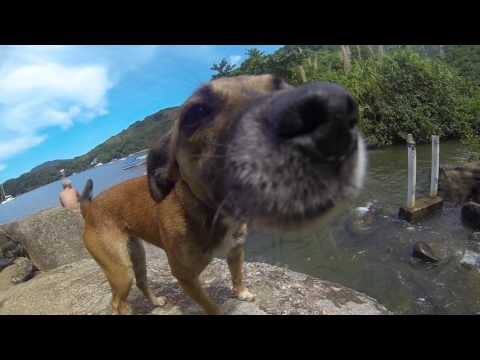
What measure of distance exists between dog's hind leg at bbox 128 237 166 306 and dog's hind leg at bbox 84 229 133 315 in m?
0.15

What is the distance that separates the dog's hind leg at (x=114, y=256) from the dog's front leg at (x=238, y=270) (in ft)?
4.72

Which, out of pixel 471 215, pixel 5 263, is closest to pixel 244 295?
pixel 471 215

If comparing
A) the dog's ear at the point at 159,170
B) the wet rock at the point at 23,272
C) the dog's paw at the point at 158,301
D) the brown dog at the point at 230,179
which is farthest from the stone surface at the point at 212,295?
the dog's ear at the point at 159,170

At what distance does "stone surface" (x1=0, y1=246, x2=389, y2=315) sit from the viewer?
475 centimetres

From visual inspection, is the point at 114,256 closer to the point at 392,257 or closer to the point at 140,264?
the point at 140,264

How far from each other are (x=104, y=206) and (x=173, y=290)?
2252 mm

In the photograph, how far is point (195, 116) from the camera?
99.6 inches

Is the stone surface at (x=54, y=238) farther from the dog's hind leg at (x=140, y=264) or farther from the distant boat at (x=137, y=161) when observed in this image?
the dog's hind leg at (x=140, y=264)

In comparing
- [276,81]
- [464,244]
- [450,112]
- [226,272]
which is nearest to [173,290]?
[226,272]

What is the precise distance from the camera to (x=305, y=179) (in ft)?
5.13

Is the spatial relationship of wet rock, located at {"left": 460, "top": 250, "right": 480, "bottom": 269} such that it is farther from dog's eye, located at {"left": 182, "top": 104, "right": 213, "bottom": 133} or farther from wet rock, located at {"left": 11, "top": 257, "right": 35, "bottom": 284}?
wet rock, located at {"left": 11, "top": 257, "right": 35, "bottom": 284}

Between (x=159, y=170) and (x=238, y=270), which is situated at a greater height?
(x=159, y=170)

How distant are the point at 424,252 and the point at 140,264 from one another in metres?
7.34

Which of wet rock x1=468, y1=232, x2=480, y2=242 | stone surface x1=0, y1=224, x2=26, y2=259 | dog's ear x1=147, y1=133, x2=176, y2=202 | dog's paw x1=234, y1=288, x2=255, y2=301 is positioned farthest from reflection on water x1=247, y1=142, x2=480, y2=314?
stone surface x1=0, y1=224, x2=26, y2=259
